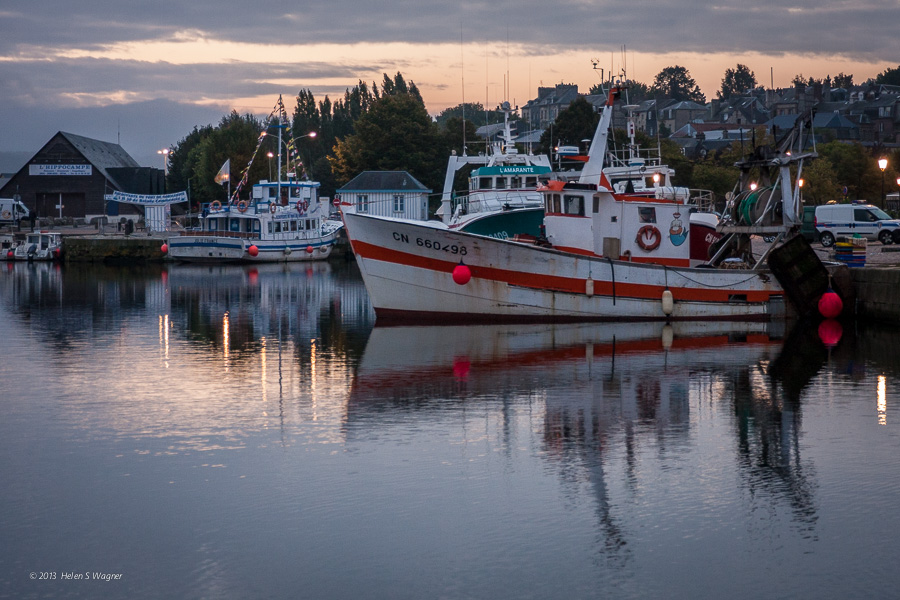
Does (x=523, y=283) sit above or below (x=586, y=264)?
below

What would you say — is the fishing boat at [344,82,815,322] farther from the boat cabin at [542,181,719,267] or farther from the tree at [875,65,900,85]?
the tree at [875,65,900,85]

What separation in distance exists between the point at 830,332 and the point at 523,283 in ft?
23.8

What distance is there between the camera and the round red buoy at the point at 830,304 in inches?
975

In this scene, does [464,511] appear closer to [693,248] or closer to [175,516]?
[175,516]

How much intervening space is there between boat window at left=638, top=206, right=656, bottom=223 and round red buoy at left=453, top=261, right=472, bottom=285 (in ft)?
16.0

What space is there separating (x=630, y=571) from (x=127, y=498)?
5.22 meters

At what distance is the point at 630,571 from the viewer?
8.48 m

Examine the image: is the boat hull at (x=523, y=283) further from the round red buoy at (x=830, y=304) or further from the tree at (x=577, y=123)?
the tree at (x=577, y=123)

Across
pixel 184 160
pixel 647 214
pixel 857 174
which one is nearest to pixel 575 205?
pixel 647 214

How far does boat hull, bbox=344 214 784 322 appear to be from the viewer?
2394 cm

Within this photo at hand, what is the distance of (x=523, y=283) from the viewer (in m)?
24.4

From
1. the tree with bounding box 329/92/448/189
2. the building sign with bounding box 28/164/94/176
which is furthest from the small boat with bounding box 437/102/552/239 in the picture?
the building sign with bounding box 28/164/94/176

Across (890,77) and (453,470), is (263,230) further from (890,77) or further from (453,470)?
(890,77)

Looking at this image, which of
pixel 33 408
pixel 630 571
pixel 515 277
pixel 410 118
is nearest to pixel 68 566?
pixel 630 571
